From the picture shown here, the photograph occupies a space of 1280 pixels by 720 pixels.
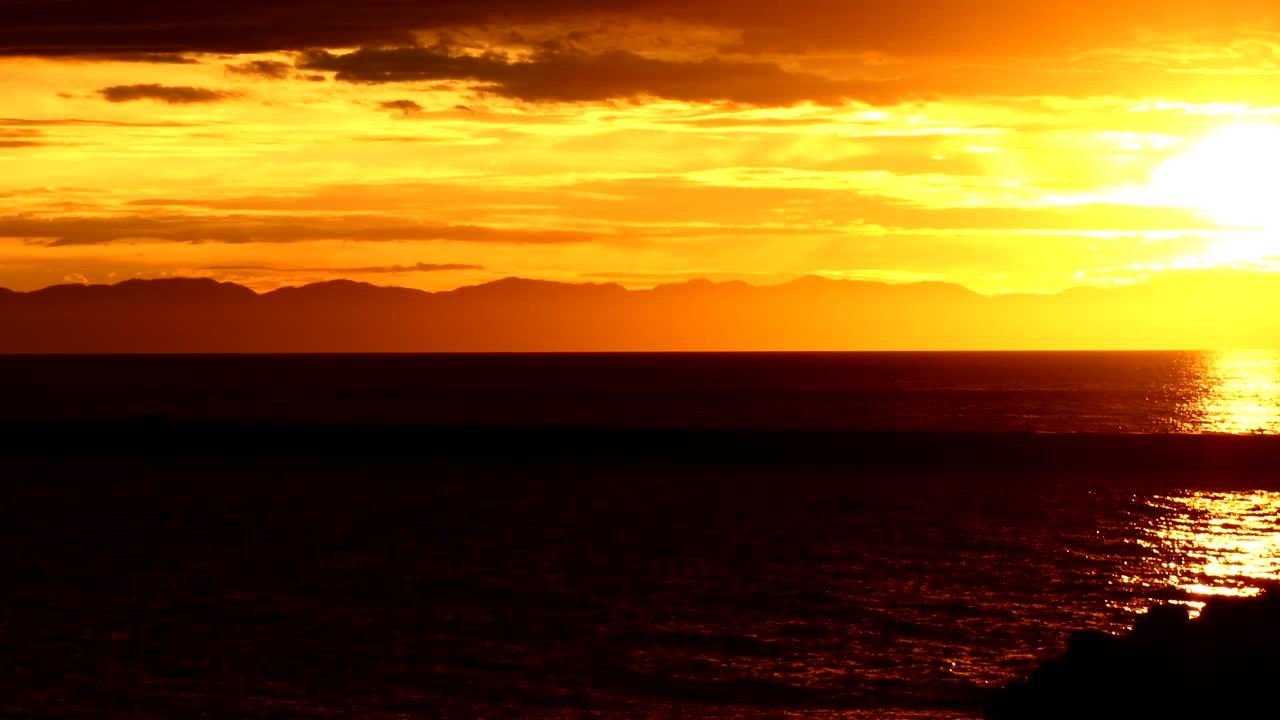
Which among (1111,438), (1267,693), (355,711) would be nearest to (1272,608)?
(1267,693)

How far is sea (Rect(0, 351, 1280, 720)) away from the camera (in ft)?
65.5

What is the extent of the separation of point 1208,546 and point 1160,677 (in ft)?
60.4

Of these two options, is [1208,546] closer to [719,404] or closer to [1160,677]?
[1160,677]

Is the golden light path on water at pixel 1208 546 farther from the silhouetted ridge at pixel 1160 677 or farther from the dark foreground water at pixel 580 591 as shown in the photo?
the silhouetted ridge at pixel 1160 677

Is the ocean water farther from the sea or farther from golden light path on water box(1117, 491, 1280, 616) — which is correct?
golden light path on water box(1117, 491, 1280, 616)

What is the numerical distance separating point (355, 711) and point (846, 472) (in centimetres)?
3746

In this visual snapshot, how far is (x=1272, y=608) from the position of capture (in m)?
18.5

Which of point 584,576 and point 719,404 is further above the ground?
point 719,404

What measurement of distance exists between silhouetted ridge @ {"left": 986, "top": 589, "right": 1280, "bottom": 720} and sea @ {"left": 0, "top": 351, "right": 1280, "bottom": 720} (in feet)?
6.37

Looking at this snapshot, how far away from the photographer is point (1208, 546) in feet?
111

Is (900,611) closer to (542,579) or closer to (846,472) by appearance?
(542,579)

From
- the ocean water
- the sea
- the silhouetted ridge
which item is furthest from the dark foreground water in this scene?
the ocean water

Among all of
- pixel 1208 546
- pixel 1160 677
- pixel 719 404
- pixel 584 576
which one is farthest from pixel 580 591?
pixel 719 404

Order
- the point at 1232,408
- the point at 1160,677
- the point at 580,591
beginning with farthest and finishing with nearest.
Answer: the point at 1232,408 < the point at 580,591 < the point at 1160,677
